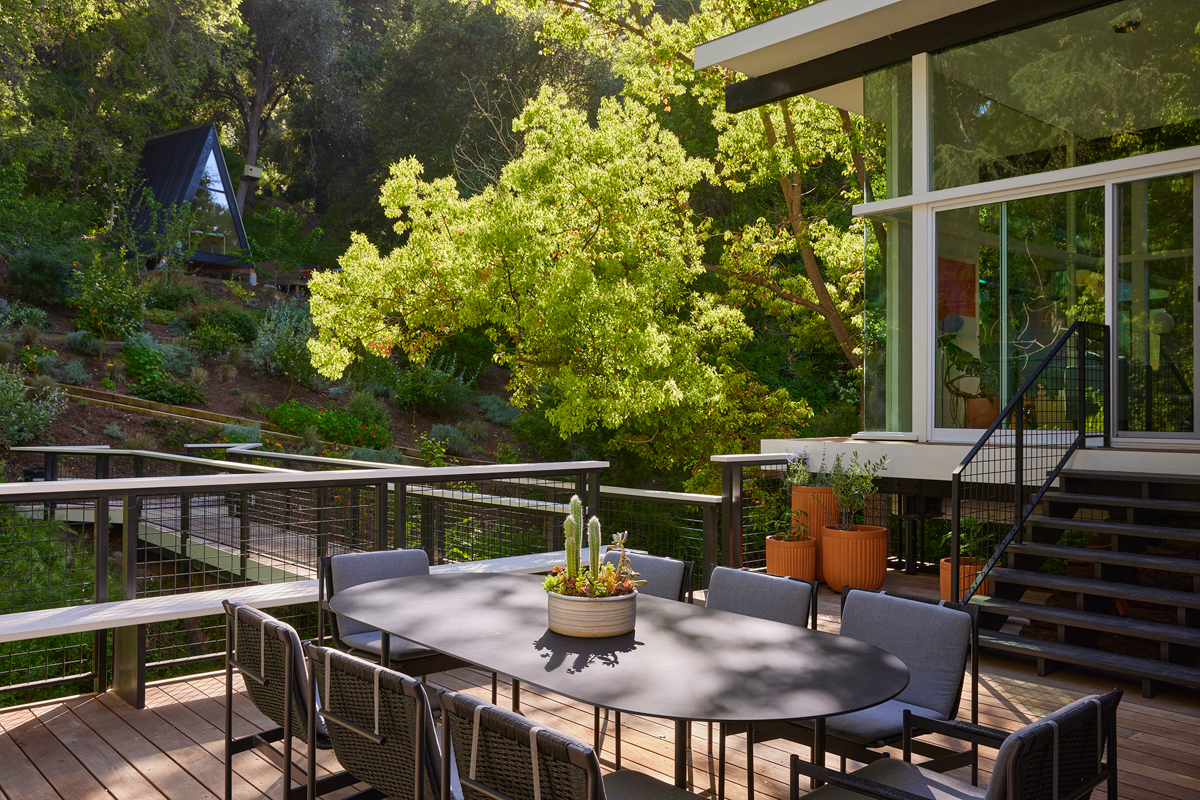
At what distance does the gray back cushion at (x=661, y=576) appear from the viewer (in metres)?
3.93

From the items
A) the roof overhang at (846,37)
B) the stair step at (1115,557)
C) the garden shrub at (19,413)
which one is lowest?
the stair step at (1115,557)

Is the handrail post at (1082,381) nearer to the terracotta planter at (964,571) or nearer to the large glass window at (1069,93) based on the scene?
the terracotta planter at (964,571)

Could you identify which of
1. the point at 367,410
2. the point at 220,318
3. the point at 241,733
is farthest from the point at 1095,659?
the point at 220,318

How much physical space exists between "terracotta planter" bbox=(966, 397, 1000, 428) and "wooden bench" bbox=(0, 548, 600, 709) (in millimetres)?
4638

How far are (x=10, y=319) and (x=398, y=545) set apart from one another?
1368 cm

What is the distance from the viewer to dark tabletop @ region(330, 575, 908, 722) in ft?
7.40

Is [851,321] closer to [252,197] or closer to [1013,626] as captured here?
[1013,626]

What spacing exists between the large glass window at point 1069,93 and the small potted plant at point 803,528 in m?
2.83

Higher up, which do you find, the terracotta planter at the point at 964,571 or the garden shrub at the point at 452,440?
the garden shrub at the point at 452,440

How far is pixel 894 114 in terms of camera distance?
7762 mm

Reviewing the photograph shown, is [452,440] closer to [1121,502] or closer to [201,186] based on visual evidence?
[201,186]

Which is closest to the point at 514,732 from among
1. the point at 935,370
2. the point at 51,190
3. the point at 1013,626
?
the point at 1013,626

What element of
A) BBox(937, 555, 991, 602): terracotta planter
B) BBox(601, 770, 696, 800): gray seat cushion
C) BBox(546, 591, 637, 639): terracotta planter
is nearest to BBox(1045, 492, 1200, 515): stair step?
BBox(937, 555, 991, 602): terracotta planter

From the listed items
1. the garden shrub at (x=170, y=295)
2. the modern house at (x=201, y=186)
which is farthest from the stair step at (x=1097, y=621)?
the modern house at (x=201, y=186)
